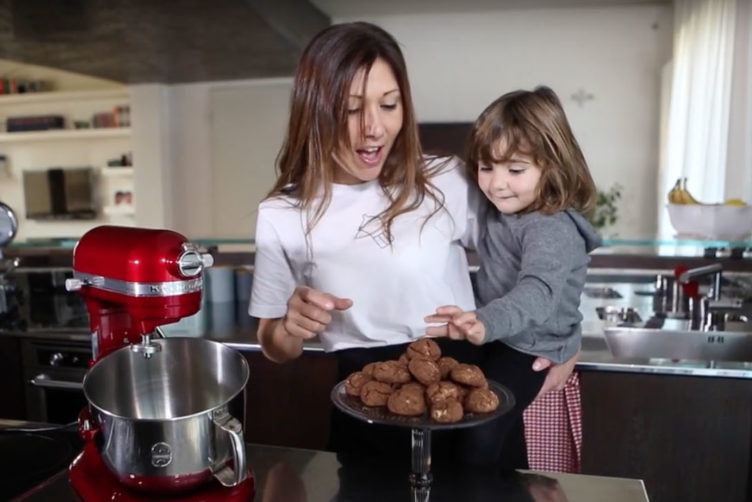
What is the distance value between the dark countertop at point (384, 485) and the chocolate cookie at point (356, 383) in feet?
0.48

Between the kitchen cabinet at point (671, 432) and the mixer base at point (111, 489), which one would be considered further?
the kitchen cabinet at point (671, 432)

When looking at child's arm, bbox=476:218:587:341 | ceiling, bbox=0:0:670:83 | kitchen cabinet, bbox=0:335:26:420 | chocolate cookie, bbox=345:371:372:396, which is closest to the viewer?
chocolate cookie, bbox=345:371:372:396

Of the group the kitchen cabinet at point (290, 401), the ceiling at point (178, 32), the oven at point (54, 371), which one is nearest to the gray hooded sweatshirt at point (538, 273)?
the kitchen cabinet at point (290, 401)

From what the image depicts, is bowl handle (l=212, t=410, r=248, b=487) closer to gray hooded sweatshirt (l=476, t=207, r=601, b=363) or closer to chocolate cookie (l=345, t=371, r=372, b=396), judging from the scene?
chocolate cookie (l=345, t=371, r=372, b=396)

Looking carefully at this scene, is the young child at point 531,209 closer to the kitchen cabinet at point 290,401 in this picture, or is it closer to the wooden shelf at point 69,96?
the kitchen cabinet at point 290,401

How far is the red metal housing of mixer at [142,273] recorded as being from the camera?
26.9 inches

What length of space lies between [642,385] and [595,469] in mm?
230

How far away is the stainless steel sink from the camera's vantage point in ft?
5.10

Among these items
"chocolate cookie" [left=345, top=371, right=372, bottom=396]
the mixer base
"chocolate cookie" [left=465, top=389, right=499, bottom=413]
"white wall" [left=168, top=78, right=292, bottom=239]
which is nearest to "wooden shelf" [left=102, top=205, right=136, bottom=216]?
"white wall" [left=168, top=78, right=292, bottom=239]

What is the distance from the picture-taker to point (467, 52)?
488 centimetres

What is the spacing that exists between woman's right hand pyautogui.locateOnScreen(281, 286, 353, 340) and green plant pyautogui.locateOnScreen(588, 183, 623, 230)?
410 centimetres

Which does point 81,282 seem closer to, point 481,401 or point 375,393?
point 375,393

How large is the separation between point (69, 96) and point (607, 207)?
4994 mm

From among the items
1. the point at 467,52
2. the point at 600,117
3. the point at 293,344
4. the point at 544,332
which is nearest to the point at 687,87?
the point at 600,117
